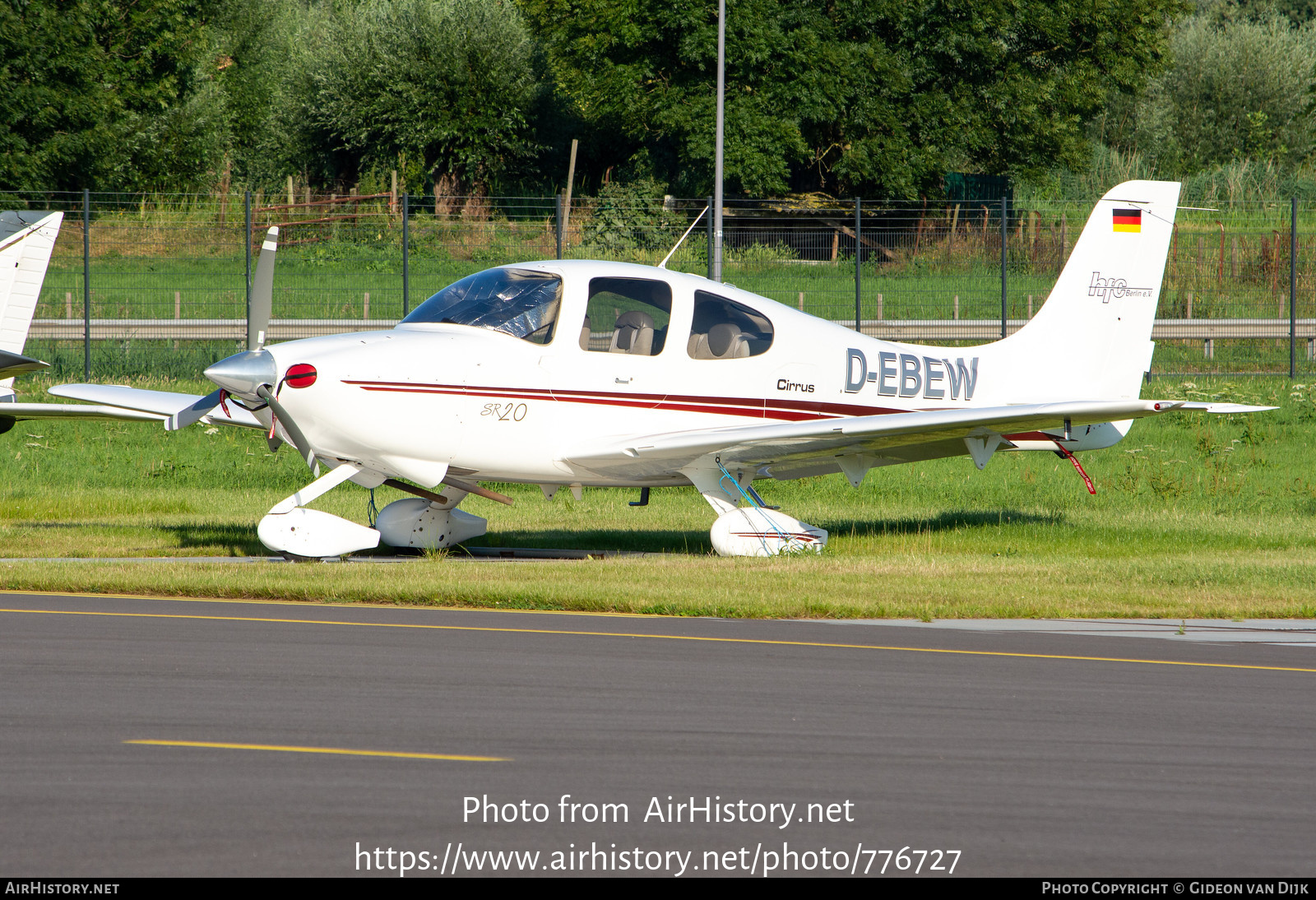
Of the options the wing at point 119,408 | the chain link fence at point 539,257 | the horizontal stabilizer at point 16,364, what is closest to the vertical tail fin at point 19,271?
the wing at point 119,408

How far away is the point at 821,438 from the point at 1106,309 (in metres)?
3.76

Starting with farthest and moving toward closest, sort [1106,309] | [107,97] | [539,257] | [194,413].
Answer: [107,97] < [539,257] < [1106,309] < [194,413]

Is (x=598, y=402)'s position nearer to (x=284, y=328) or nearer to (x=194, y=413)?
(x=194, y=413)

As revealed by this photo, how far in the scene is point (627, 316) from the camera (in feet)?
36.7

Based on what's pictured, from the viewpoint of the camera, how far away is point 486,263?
86.0ft

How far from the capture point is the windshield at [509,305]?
10875 mm

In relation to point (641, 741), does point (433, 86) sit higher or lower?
higher

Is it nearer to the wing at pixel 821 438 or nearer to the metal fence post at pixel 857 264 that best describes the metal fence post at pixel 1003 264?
the metal fence post at pixel 857 264

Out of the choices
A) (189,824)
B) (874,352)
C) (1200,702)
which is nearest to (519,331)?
(874,352)

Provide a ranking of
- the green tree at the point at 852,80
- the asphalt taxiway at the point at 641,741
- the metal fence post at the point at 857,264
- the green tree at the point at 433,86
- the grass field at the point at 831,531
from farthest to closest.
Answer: the green tree at the point at 433,86 < the green tree at the point at 852,80 < the metal fence post at the point at 857,264 < the grass field at the point at 831,531 < the asphalt taxiway at the point at 641,741

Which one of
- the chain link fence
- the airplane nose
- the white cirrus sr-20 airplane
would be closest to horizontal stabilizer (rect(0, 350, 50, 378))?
the white cirrus sr-20 airplane

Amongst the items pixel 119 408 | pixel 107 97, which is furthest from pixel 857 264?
pixel 107 97

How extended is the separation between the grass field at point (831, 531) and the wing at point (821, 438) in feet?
2.67

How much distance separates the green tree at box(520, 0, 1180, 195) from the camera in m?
40.2
